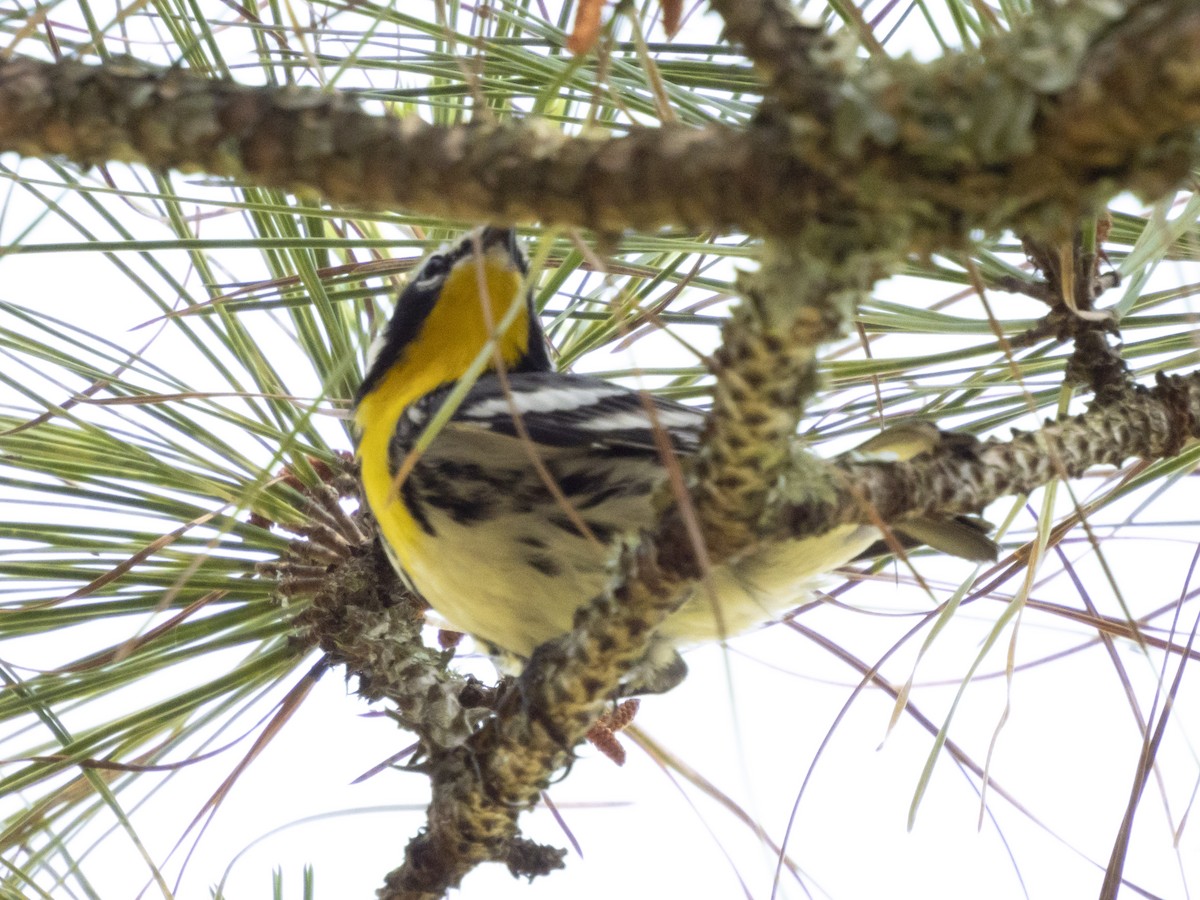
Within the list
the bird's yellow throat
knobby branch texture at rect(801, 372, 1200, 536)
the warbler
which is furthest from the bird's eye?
knobby branch texture at rect(801, 372, 1200, 536)

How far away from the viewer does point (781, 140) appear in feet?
1.47

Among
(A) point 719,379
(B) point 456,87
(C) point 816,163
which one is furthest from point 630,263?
(C) point 816,163

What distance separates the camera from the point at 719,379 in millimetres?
567

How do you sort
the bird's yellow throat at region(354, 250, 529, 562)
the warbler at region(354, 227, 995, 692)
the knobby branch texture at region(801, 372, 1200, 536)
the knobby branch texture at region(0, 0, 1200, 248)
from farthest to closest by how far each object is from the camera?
the bird's yellow throat at region(354, 250, 529, 562), the warbler at region(354, 227, 995, 692), the knobby branch texture at region(801, 372, 1200, 536), the knobby branch texture at region(0, 0, 1200, 248)

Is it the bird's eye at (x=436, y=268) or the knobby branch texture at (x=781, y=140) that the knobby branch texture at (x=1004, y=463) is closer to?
the knobby branch texture at (x=781, y=140)

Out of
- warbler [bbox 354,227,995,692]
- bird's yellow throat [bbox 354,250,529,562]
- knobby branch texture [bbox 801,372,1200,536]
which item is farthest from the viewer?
bird's yellow throat [bbox 354,250,529,562]

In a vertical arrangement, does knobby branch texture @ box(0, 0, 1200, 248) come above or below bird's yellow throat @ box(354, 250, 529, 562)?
below

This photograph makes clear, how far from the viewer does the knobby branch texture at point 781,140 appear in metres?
0.39

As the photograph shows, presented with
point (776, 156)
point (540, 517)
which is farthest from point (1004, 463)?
point (540, 517)

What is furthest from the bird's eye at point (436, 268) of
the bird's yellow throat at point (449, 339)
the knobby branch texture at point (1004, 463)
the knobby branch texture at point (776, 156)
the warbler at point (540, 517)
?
the knobby branch texture at point (776, 156)

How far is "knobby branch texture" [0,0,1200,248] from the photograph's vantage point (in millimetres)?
391

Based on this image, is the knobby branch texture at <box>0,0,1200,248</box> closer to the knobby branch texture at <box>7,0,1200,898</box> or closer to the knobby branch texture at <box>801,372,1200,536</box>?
the knobby branch texture at <box>7,0,1200,898</box>

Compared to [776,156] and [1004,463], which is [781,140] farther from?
[1004,463]

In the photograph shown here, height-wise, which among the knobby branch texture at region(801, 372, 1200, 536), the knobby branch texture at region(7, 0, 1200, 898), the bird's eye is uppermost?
the bird's eye
